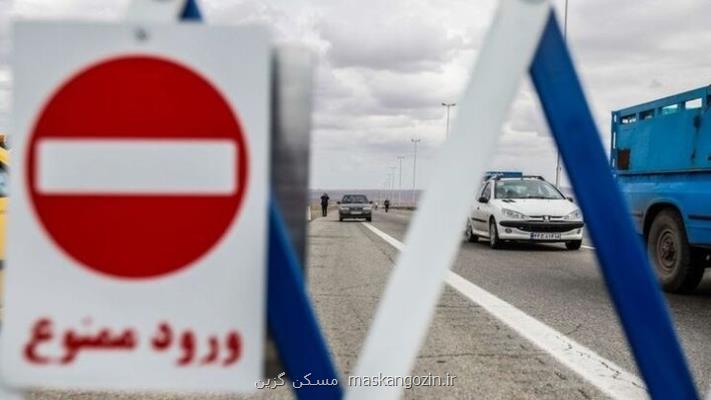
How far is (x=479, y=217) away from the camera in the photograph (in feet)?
53.5

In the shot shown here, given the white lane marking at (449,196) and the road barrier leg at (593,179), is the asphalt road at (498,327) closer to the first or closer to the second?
the road barrier leg at (593,179)

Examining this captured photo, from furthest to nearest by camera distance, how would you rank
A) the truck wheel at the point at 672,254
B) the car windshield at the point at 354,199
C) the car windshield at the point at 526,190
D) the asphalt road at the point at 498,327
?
the car windshield at the point at 354,199
the car windshield at the point at 526,190
the truck wheel at the point at 672,254
the asphalt road at the point at 498,327

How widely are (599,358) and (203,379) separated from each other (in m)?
4.60

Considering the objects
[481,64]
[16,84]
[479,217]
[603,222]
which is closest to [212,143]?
[16,84]

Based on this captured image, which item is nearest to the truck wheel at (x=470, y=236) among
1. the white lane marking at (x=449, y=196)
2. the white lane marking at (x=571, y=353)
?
the white lane marking at (x=571, y=353)

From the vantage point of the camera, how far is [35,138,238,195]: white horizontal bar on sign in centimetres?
106

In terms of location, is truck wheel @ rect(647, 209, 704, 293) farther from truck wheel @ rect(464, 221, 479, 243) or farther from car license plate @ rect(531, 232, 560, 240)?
truck wheel @ rect(464, 221, 479, 243)

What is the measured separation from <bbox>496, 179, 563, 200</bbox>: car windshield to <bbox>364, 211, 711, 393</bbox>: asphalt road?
2.08m

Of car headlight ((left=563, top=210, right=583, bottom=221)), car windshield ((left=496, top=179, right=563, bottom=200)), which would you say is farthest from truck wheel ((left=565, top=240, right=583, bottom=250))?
car windshield ((left=496, top=179, right=563, bottom=200))

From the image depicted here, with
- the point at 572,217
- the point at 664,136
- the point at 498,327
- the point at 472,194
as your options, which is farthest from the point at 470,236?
the point at 472,194

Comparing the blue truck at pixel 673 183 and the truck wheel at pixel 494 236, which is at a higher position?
the blue truck at pixel 673 183

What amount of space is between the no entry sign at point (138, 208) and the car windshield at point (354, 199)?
37.8 meters

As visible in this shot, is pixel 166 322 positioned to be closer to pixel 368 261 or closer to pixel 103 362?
pixel 103 362

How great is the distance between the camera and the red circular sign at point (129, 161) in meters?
1.06
